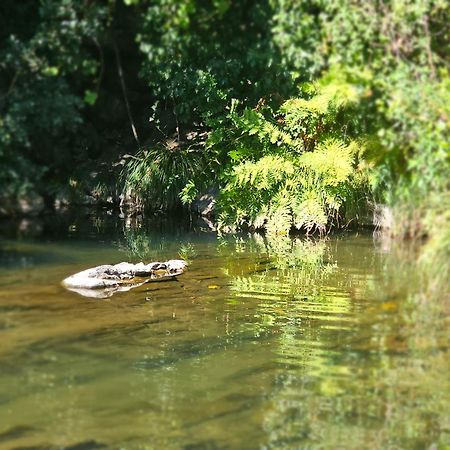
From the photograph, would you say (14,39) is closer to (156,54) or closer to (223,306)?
(156,54)

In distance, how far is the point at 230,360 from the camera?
6.72 meters

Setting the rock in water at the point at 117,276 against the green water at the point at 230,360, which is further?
the rock in water at the point at 117,276

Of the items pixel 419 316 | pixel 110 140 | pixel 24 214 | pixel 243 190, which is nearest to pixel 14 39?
pixel 419 316

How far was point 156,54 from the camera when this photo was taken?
5.64m

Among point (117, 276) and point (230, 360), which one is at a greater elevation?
point (117, 276)

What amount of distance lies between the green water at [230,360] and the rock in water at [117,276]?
0.83 feet

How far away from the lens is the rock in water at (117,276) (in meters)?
9.47

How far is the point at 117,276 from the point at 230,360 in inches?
146

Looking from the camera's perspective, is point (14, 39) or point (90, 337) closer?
point (14, 39)

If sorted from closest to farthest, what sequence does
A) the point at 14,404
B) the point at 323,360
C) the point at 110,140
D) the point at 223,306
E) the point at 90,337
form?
the point at 14,404 < the point at 323,360 < the point at 90,337 < the point at 223,306 < the point at 110,140

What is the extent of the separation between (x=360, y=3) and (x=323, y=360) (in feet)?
10.1

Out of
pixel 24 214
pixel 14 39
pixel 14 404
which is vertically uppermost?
pixel 14 39

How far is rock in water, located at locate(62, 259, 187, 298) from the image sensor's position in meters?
9.47

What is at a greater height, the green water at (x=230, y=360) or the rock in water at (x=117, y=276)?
the rock in water at (x=117, y=276)
